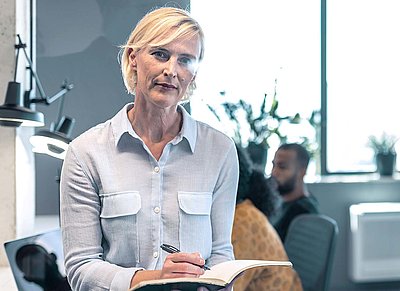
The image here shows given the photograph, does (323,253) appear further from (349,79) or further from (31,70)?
(349,79)

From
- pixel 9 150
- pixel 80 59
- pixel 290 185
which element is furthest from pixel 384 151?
pixel 9 150

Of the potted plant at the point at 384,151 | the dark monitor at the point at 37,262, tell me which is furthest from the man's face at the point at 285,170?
the dark monitor at the point at 37,262

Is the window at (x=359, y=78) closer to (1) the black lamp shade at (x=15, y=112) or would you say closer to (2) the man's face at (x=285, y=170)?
(2) the man's face at (x=285, y=170)

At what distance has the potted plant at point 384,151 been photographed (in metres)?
4.27

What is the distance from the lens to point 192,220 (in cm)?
131

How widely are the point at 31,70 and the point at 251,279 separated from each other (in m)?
1.01

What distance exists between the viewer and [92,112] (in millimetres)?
2600

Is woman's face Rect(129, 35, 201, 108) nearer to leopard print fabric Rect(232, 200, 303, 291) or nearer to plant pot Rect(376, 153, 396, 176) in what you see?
leopard print fabric Rect(232, 200, 303, 291)

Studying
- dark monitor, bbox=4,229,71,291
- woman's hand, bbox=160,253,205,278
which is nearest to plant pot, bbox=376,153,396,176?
dark monitor, bbox=4,229,71,291

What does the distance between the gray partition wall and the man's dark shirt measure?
3.40 feet

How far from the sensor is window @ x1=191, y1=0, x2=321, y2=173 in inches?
154

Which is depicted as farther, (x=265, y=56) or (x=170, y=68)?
(x=265, y=56)

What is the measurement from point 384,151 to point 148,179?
10.7 feet

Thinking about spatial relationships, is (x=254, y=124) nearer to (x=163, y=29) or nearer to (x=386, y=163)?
(x=386, y=163)
